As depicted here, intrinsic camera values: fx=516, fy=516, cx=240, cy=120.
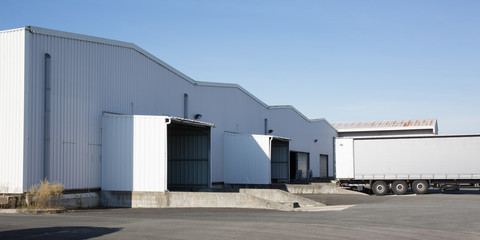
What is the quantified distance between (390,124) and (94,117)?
151ft

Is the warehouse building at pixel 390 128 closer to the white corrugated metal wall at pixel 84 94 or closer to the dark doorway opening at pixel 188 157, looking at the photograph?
the white corrugated metal wall at pixel 84 94

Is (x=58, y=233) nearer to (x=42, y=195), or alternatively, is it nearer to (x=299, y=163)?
(x=42, y=195)

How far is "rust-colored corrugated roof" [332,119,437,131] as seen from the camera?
195 ft

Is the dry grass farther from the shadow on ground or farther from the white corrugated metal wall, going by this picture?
the shadow on ground

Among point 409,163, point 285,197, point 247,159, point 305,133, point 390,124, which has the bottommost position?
point 285,197

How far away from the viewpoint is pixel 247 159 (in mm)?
34531

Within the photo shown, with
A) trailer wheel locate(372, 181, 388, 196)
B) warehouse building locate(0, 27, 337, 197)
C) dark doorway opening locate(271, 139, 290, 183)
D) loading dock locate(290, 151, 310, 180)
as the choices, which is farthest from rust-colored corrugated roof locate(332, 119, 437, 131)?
warehouse building locate(0, 27, 337, 197)

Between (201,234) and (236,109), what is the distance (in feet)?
80.9

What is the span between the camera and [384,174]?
33.1 meters

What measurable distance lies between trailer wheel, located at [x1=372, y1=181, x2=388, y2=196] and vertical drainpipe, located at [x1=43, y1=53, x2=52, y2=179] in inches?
824

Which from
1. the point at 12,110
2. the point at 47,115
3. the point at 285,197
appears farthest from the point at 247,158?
the point at 12,110

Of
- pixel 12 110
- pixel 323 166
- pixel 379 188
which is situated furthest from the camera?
pixel 323 166

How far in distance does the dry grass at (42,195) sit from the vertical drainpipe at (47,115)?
770mm

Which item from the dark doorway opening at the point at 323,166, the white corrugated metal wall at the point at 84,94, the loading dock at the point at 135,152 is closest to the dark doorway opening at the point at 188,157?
the white corrugated metal wall at the point at 84,94
